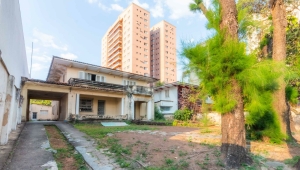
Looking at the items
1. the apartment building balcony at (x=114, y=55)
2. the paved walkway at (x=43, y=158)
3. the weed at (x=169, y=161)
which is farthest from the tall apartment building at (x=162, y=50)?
the weed at (x=169, y=161)

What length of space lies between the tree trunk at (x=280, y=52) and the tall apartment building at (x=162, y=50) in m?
52.6

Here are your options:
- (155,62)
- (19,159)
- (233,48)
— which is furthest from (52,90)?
(155,62)

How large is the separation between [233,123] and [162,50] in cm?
5992

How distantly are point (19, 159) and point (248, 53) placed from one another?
6.25 metres

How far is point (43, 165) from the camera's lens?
13.0 ft

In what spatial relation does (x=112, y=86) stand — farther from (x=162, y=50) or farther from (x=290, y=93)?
(x=162, y=50)

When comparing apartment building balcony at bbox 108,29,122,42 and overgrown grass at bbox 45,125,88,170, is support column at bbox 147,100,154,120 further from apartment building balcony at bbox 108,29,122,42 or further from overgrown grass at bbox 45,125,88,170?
apartment building balcony at bbox 108,29,122,42

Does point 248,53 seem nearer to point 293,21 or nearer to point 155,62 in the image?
point 293,21

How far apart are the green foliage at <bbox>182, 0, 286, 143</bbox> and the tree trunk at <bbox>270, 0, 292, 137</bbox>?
10.1ft

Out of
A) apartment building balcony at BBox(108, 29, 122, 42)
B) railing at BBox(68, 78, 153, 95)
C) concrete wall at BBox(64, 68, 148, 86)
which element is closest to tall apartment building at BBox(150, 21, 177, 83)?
apartment building balcony at BBox(108, 29, 122, 42)

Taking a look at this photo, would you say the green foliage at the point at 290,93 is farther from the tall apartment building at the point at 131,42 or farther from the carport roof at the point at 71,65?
the tall apartment building at the point at 131,42

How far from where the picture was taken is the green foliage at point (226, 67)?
3979 millimetres

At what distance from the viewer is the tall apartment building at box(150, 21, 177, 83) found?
61.3 metres

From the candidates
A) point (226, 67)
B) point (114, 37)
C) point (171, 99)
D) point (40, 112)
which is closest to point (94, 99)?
point (171, 99)
